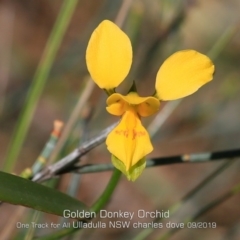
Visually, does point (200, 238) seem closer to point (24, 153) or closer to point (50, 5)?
point (24, 153)

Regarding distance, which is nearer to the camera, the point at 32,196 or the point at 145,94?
the point at 32,196

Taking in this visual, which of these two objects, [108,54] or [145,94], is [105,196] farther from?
[145,94]

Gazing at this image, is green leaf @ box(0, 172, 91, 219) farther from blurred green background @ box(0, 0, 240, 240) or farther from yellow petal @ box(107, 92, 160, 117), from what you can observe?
blurred green background @ box(0, 0, 240, 240)

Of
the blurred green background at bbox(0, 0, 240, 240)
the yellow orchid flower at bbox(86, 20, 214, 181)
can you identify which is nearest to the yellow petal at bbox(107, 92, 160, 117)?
the yellow orchid flower at bbox(86, 20, 214, 181)

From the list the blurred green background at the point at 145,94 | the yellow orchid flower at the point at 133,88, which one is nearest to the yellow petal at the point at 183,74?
the yellow orchid flower at the point at 133,88

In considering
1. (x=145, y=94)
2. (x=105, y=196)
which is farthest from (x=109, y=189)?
(x=145, y=94)

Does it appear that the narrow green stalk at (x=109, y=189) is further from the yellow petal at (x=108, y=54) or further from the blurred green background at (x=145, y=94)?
the blurred green background at (x=145, y=94)
